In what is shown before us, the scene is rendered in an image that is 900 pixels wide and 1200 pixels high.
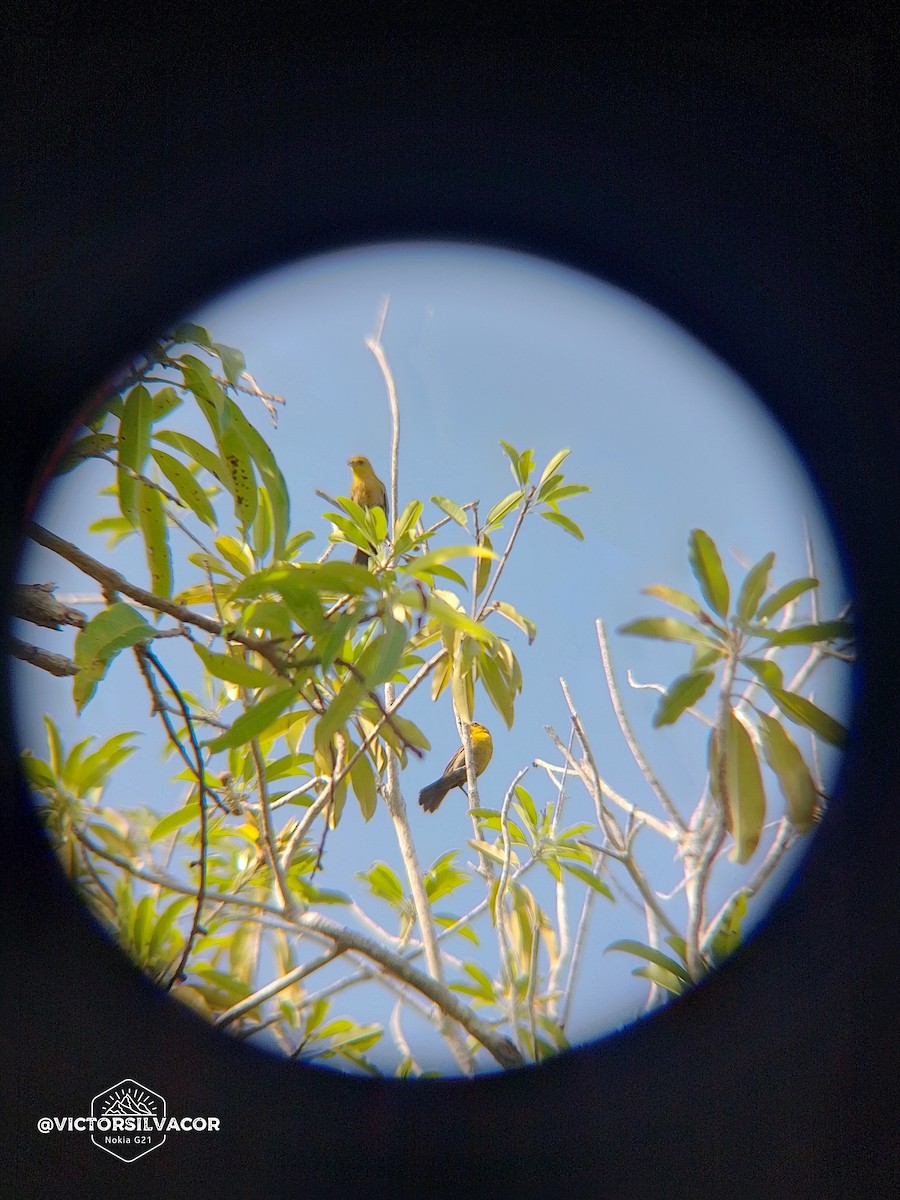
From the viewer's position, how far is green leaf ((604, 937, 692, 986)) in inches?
36.4

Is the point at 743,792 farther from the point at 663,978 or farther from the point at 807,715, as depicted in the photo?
the point at 663,978

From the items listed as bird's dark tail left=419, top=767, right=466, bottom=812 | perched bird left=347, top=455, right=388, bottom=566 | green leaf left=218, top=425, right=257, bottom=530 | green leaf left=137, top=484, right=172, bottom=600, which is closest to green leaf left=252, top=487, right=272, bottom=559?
green leaf left=218, top=425, right=257, bottom=530

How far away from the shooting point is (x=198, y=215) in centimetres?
99

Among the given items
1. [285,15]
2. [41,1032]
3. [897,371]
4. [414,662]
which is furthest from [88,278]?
[897,371]

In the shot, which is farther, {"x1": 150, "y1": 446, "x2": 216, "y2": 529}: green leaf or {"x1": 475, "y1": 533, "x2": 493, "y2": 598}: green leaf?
{"x1": 475, "y1": 533, "x2": 493, "y2": 598}: green leaf

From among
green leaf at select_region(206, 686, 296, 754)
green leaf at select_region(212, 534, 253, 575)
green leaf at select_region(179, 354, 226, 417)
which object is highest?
green leaf at select_region(179, 354, 226, 417)

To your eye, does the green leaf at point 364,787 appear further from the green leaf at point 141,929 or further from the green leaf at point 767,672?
the green leaf at point 767,672

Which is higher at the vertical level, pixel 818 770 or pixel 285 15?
pixel 285 15

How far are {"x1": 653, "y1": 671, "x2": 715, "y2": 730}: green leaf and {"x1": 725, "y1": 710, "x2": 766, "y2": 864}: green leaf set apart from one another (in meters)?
0.05

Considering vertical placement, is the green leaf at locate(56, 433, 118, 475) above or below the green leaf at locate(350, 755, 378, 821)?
above

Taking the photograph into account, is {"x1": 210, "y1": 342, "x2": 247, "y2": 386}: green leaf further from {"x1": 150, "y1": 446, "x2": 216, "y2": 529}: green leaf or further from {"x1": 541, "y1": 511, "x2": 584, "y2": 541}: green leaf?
{"x1": 541, "y1": 511, "x2": 584, "y2": 541}: green leaf

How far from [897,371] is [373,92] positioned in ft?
2.58

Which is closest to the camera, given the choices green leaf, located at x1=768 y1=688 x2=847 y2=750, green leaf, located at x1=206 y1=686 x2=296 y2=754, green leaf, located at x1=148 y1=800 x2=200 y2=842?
green leaf, located at x1=206 y1=686 x2=296 y2=754

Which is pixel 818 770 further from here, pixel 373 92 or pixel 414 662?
pixel 373 92
